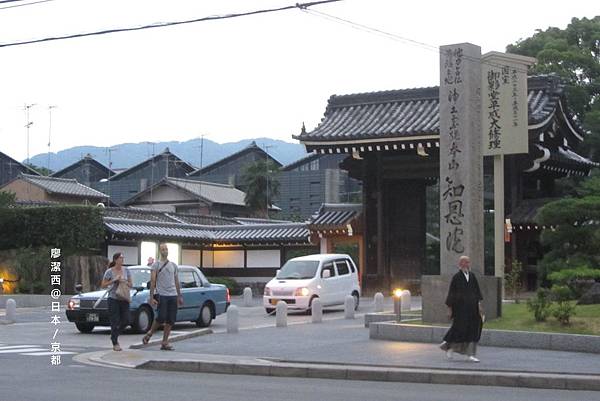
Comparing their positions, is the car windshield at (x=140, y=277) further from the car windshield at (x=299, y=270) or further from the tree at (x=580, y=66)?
the tree at (x=580, y=66)

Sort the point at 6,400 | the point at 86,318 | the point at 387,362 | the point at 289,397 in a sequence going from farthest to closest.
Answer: the point at 86,318 < the point at 387,362 < the point at 289,397 < the point at 6,400

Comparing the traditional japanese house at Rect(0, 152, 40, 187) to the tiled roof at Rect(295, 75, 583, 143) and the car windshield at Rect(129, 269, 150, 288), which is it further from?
the car windshield at Rect(129, 269, 150, 288)

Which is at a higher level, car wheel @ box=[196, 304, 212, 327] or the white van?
the white van

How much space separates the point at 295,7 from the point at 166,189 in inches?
2106

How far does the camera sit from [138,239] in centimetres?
4297

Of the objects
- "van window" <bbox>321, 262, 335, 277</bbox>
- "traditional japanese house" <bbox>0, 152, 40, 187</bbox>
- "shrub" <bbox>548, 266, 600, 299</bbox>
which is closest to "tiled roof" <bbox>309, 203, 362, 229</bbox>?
"van window" <bbox>321, 262, 335, 277</bbox>

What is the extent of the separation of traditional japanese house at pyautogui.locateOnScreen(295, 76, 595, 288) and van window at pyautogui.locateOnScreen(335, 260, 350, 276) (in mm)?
6557

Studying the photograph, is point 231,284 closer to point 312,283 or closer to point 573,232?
point 312,283

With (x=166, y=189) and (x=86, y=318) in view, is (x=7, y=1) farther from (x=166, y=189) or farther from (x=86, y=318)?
(x=166, y=189)

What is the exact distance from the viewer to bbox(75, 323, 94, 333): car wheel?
2273 cm

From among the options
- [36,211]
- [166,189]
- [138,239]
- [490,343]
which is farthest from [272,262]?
[490,343]

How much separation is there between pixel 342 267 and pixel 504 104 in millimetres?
7584

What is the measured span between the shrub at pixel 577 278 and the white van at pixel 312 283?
8.81 m

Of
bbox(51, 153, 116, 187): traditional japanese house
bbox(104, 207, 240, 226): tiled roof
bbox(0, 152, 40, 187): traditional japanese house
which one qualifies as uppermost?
bbox(51, 153, 116, 187): traditional japanese house
